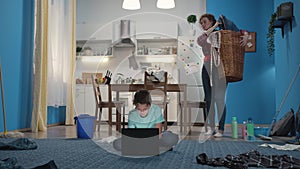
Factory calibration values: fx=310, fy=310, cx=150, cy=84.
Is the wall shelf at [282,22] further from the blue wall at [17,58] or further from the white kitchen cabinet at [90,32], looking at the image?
the white kitchen cabinet at [90,32]

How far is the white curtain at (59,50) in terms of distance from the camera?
468 cm

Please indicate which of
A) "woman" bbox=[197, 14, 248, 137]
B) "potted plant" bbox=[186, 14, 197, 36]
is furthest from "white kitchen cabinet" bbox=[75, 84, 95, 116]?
"woman" bbox=[197, 14, 248, 137]

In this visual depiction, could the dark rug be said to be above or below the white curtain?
below

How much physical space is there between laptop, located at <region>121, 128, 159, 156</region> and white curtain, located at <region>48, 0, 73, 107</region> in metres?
3.07

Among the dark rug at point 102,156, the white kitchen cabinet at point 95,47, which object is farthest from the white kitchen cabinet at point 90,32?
the dark rug at point 102,156

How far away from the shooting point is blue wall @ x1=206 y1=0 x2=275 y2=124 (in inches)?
199

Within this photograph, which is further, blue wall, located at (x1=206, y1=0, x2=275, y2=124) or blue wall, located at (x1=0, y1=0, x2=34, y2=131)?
blue wall, located at (x1=206, y1=0, x2=275, y2=124)

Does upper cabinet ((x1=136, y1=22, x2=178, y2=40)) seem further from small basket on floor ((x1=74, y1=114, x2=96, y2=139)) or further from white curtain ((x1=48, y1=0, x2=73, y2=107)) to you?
small basket on floor ((x1=74, y1=114, x2=96, y2=139))

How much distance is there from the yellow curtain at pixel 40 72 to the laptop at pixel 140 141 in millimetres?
2349

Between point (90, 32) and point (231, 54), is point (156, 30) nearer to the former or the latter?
point (90, 32)

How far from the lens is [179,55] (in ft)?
19.1

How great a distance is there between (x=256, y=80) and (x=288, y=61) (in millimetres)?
1256

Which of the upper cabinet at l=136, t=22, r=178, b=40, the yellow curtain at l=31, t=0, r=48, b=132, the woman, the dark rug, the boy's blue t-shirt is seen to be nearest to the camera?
the dark rug

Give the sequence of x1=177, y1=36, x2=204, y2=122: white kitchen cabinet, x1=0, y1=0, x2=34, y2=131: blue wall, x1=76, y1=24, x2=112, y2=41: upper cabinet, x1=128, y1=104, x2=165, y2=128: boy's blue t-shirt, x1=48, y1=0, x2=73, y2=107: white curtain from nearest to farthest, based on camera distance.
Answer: x1=128, y1=104, x2=165, y2=128: boy's blue t-shirt
x1=0, y1=0, x2=34, y2=131: blue wall
x1=48, y1=0, x2=73, y2=107: white curtain
x1=177, y1=36, x2=204, y2=122: white kitchen cabinet
x1=76, y1=24, x2=112, y2=41: upper cabinet
